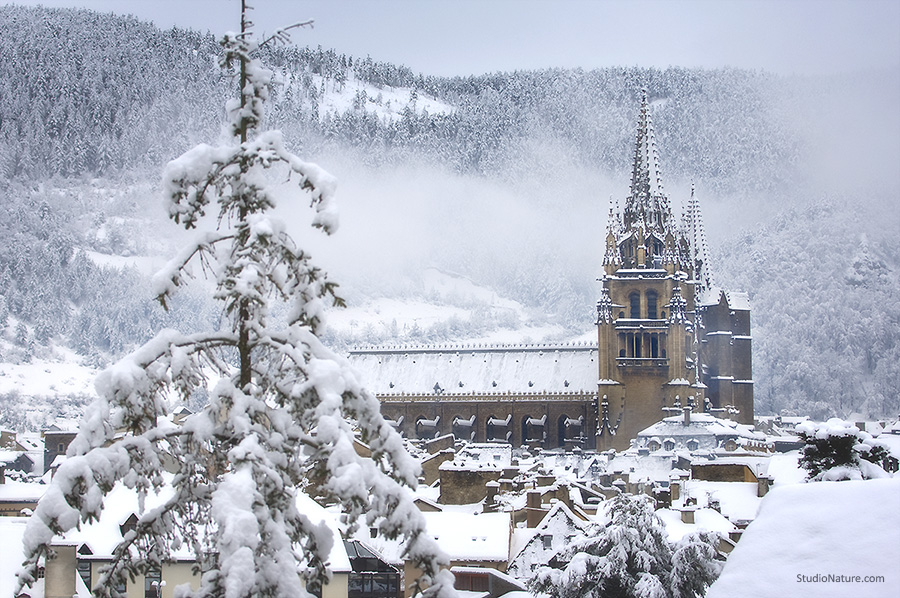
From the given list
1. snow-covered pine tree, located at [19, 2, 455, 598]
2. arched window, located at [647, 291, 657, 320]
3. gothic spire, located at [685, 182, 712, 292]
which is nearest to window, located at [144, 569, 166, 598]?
snow-covered pine tree, located at [19, 2, 455, 598]

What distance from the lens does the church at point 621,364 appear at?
9781cm

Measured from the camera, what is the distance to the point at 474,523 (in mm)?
38625

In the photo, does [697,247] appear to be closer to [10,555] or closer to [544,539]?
[544,539]

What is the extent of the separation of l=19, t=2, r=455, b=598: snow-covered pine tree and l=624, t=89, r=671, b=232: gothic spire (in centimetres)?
9051

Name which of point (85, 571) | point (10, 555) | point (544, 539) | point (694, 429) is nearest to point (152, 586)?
point (85, 571)

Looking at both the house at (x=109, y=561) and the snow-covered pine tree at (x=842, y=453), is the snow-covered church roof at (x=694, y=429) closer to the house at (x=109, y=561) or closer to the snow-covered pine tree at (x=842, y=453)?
the snow-covered pine tree at (x=842, y=453)

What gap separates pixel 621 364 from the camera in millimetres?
98812

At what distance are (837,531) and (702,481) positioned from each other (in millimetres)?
46012

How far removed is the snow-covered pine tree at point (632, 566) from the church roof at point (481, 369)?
3050 inches

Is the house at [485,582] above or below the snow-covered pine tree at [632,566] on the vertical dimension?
below

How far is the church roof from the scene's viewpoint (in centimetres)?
10712

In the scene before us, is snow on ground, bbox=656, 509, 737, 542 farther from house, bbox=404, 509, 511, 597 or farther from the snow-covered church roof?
the snow-covered church roof

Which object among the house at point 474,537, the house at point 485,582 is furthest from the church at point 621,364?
the house at point 485,582

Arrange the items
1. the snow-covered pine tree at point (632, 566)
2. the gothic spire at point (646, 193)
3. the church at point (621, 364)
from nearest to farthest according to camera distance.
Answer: the snow-covered pine tree at point (632, 566), the church at point (621, 364), the gothic spire at point (646, 193)
